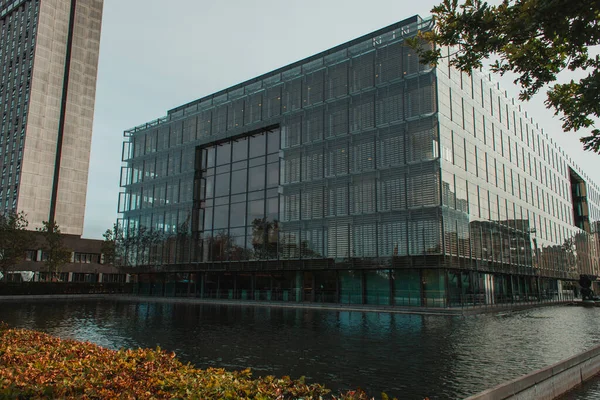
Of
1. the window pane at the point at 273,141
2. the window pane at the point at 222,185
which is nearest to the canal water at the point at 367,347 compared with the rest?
the window pane at the point at 273,141

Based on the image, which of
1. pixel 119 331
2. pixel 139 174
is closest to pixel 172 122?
pixel 139 174

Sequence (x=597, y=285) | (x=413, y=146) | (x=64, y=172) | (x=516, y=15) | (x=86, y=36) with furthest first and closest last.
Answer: (x=86, y=36)
(x=64, y=172)
(x=597, y=285)
(x=413, y=146)
(x=516, y=15)

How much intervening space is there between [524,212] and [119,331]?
169 feet

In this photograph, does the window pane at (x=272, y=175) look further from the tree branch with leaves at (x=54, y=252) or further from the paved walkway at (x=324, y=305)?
the tree branch with leaves at (x=54, y=252)

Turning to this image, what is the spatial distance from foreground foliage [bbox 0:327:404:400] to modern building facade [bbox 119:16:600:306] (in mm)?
31767

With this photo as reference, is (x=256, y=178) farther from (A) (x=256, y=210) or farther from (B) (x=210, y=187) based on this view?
(B) (x=210, y=187)

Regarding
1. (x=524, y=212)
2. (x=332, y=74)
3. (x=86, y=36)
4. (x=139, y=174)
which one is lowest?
(x=524, y=212)

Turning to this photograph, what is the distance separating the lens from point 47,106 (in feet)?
316

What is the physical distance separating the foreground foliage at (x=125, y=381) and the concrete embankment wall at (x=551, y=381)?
115 inches

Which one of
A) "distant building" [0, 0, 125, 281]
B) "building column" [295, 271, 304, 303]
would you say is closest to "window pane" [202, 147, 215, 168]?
"building column" [295, 271, 304, 303]

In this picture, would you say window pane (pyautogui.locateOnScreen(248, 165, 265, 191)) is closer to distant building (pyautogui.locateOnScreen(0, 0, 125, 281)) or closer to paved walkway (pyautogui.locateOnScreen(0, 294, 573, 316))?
paved walkway (pyautogui.locateOnScreen(0, 294, 573, 316))

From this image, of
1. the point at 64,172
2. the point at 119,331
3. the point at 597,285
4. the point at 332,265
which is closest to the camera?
the point at 119,331

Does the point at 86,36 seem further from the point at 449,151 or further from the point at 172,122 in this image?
the point at 449,151

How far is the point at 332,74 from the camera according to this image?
1863 inches
